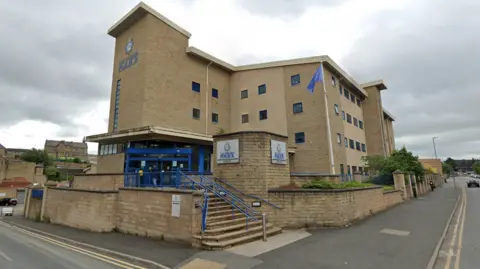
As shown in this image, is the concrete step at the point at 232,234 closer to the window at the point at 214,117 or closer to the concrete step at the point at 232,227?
the concrete step at the point at 232,227

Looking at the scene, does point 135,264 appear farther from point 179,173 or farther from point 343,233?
point 343,233

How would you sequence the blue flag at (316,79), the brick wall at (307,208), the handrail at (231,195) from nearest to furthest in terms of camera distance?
the handrail at (231,195) → the brick wall at (307,208) → the blue flag at (316,79)

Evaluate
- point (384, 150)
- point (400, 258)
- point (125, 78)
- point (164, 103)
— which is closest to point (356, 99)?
point (384, 150)

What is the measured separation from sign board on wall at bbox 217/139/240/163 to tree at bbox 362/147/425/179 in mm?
20869

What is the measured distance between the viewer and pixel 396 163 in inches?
1131

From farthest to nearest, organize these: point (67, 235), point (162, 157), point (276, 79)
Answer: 1. point (276, 79)
2. point (162, 157)
3. point (67, 235)

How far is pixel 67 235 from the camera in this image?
13.7 meters

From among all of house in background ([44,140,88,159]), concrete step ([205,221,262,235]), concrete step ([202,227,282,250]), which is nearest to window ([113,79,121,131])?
concrete step ([205,221,262,235])

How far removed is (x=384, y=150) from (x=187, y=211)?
36.9 m

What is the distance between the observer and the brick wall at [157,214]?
1041cm

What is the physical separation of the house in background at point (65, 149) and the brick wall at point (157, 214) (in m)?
117

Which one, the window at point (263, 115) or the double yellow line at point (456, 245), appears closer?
the double yellow line at point (456, 245)

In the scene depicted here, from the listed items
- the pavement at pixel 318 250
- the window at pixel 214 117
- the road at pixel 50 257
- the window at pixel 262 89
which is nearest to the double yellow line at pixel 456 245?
the pavement at pixel 318 250

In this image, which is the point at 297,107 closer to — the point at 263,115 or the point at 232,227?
the point at 263,115
